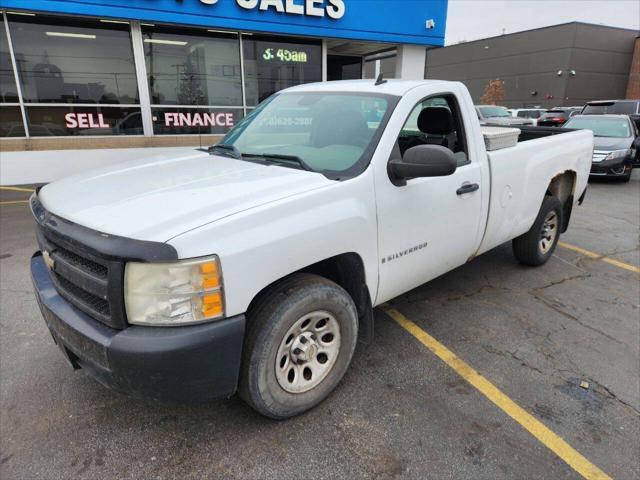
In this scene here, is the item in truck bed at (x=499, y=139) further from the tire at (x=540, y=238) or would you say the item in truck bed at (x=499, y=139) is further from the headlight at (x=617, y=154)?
the headlight at (x=617, y=154)

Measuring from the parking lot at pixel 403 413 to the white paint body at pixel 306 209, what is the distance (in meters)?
0.60

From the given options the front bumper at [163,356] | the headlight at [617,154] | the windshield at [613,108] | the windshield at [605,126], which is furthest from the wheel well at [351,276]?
the windshield at [613,108]

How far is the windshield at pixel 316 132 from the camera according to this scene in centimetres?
285

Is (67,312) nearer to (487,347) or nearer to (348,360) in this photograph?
(348,360)

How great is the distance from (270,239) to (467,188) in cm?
187

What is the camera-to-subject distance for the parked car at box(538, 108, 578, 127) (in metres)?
18.8

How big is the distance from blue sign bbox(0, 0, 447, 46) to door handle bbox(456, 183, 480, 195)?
9.24 metres

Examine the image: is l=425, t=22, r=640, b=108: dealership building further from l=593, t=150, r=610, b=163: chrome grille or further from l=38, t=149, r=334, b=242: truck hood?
l=38, t=149, r=334, b=242: truck hood

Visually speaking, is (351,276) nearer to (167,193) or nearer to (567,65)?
(167,193)

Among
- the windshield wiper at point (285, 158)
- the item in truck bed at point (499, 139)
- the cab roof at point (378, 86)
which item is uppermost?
the cab roof at point (378, 86)

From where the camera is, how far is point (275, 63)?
12391mm

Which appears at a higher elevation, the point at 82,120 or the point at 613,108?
the point at 613,108

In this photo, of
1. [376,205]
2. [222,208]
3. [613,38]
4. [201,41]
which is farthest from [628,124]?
[613,38]

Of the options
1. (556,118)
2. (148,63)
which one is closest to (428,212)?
(148,63)
